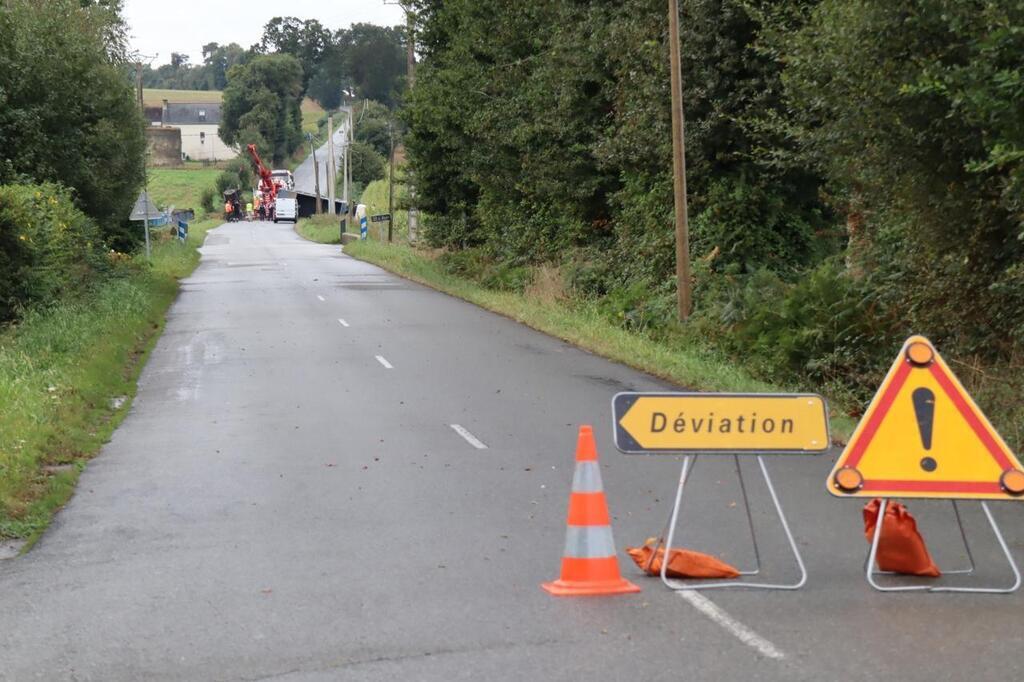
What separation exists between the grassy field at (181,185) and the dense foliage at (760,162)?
95.6m

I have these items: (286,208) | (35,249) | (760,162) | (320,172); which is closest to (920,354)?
(760,162)

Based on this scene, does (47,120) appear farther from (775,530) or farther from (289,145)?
(289,145)

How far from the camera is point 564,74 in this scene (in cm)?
2986

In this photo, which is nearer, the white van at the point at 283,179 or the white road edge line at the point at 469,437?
the white road edge line at the point at 469,437

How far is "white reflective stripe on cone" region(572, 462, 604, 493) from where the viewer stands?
299 inches

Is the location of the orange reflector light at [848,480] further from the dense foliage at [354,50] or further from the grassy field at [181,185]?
the dense foliage at [354,50]

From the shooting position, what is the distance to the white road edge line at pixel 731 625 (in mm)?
6383

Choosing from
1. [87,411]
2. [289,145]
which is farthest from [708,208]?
[289,145]

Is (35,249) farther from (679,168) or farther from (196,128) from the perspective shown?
(196,128)

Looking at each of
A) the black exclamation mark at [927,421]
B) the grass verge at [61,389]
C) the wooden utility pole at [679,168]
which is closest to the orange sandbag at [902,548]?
the black exclamation mark at [927,421]

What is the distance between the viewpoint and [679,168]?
21797 millimetres

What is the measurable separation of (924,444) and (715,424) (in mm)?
1122

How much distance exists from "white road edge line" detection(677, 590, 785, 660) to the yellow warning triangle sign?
967 millimetres

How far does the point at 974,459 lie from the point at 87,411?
10609 millimetres
